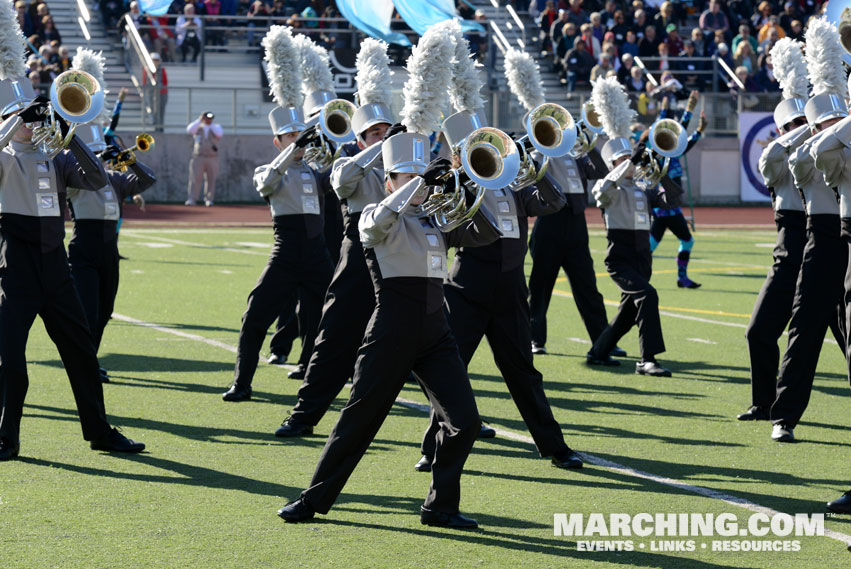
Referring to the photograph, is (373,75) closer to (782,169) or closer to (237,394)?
(237,394)

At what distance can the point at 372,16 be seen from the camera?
2702 centimetres

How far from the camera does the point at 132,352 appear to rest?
10.6 m

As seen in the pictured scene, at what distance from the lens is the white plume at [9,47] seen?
283 inches

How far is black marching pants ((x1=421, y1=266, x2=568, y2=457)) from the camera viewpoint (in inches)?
266

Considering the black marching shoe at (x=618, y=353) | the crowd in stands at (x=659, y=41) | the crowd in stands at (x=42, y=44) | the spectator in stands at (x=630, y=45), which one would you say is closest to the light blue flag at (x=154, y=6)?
the crowd in stands at (x=42, y=44)

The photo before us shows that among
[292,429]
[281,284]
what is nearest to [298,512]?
[292,429]

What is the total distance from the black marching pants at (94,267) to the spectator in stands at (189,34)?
18926 millimetres

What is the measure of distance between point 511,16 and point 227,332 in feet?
66.6

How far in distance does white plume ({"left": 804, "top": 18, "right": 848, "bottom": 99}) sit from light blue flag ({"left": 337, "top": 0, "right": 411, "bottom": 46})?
19482 mm

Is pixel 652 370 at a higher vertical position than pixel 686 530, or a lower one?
lower

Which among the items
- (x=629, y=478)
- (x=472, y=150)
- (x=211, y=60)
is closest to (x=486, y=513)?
(x=629, y=478)

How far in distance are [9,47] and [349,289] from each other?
230cm

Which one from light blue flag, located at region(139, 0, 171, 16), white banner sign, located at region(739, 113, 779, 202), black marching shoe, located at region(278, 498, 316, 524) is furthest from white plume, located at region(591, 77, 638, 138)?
light blue flag, located at region(139, 0, 171, 16)

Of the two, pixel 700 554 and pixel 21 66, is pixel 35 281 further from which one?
pixel 700 554
